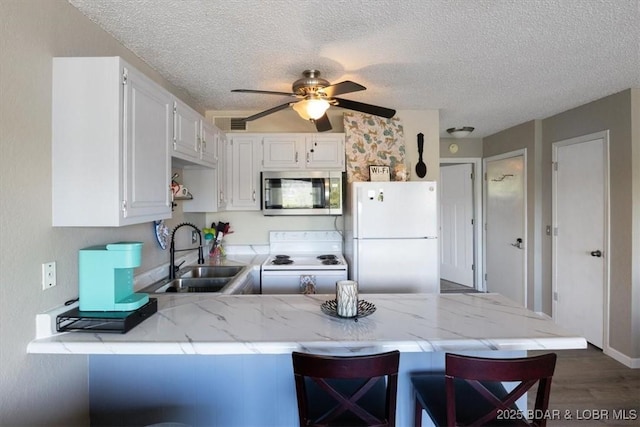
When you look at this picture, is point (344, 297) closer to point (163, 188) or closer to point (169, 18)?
point (163, 188)

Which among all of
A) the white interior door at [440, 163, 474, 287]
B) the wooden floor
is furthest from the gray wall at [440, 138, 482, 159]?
the wooden floor

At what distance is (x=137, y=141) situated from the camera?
1.51 m

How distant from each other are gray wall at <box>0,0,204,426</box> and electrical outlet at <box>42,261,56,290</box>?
0.02 m

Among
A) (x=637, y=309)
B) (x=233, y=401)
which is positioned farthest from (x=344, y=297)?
(x=637, y=309)

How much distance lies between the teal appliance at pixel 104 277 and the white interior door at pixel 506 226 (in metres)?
4.15

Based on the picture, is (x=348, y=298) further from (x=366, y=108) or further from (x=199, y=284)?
(x=199, y=284)

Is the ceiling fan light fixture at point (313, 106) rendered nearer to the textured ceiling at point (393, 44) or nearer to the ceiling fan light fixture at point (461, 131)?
the textured ceiling at point (393, 44)

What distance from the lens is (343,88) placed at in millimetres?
1916

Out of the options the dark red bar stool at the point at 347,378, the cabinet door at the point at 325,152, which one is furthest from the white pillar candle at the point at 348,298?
the cabinet door at the point at 325,152

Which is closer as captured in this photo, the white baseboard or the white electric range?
the white baseboard

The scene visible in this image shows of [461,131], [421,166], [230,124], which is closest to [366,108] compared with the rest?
[421,166]

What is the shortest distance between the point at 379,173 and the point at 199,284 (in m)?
1.91

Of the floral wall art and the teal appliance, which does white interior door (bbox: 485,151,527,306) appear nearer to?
the floral wall art

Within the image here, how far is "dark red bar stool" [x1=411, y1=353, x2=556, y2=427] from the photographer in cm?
104
